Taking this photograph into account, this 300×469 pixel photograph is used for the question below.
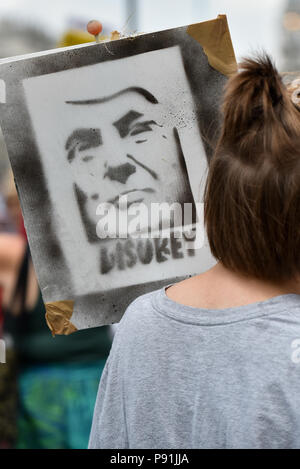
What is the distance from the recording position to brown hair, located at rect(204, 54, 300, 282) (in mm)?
890

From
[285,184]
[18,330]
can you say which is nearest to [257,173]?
[285,184]

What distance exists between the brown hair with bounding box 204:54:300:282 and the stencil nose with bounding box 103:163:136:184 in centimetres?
34

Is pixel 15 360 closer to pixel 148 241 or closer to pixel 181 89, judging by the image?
pixel 148 241

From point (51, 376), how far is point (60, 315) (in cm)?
158

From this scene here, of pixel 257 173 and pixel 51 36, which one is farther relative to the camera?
pixel 51 36

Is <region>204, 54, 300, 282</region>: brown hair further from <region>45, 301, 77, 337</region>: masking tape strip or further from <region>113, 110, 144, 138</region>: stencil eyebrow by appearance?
<region>45, 301, 77, 337</region>: masking tape strip

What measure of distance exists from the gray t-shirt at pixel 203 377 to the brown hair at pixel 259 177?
0.27 ft

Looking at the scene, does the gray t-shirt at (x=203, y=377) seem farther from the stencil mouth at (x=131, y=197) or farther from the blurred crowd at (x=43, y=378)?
the blurred crowd at (x=43, y=378)

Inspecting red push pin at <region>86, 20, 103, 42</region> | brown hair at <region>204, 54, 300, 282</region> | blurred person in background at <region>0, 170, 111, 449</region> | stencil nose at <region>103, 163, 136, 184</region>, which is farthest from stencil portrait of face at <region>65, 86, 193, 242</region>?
blurred person in background at <region>0, 170, 111, 449</region>

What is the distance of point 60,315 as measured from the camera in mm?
1303

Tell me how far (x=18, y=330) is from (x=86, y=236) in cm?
167

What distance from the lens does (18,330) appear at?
2.81 meters

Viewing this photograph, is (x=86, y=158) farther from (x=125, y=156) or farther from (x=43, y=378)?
(x=43, y=378)

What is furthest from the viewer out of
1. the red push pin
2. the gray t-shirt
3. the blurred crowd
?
the blurred crowd
